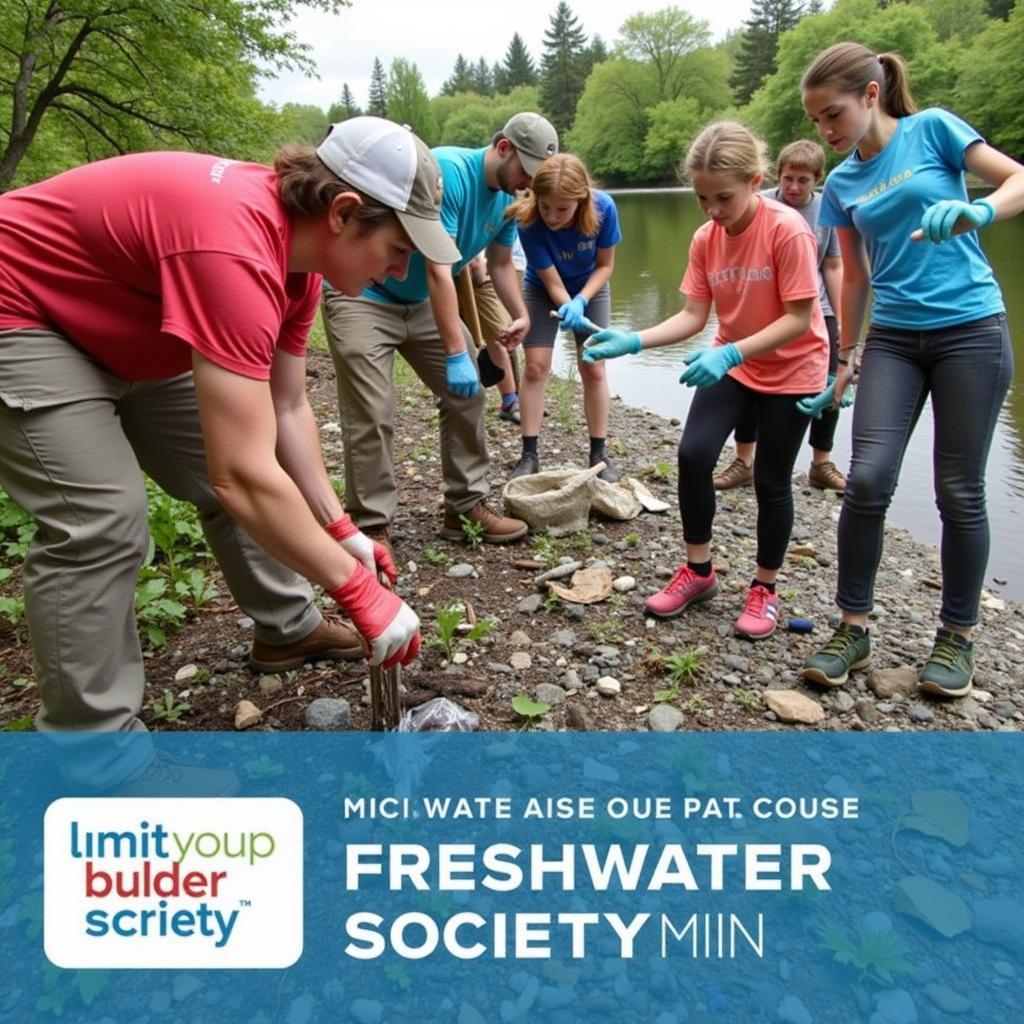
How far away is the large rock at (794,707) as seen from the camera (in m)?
2.55

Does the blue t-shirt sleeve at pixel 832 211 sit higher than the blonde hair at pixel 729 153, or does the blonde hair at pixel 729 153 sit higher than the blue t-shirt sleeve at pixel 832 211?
the blonde hair at pixel 729 153

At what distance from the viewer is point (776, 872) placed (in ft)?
6.49

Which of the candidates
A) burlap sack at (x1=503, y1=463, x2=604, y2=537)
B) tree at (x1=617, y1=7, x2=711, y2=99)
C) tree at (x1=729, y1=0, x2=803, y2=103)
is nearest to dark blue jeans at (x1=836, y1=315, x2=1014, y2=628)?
burlap sack at (x1=503, y1=463, x2=604, y2=537)

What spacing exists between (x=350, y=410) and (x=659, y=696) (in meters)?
1.77

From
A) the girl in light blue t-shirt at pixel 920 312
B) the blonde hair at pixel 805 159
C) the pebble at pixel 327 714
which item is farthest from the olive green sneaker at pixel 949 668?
the blonde hair at pixel 805 159

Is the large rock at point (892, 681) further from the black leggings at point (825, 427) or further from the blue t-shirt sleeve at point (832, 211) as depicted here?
the black leggings at point (825, 427)

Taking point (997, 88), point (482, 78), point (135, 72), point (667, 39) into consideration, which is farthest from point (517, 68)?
point (135, 72)

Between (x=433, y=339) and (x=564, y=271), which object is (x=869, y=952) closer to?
(x=433, y=339)

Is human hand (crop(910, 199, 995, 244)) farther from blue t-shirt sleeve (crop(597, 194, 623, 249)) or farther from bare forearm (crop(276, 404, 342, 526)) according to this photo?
blue t-shirt sleeve (crop(597, 194, 623, 249))

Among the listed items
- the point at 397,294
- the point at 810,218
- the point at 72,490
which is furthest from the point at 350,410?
the point at 810,218

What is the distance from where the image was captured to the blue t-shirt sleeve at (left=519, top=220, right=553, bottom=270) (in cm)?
434

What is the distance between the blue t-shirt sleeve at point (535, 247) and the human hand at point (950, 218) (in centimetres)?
233

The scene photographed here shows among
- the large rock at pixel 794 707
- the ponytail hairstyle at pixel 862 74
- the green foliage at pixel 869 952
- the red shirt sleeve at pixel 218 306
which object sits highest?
the ponytail hairstyle at pixel 862 74

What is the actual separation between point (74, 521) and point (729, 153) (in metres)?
2.23
